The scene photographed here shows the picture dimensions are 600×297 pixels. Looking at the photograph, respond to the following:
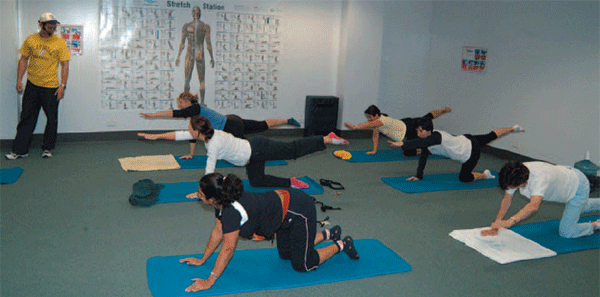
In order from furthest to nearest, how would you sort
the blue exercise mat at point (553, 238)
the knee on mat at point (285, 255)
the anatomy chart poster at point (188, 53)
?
the anatomy chart poster at point (188, 53) < the blue exercise mat at point (553, 238) < the knee on mat at point (285, 255)

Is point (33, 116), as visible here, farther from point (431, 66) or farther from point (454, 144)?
point (431, 66)

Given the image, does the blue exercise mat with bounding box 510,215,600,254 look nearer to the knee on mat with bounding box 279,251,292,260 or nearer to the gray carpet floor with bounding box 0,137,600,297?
the gray carpet floor with bounding box 0,137,600,297

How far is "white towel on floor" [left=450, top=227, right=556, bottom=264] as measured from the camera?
3.75m

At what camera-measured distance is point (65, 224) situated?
3990 mm

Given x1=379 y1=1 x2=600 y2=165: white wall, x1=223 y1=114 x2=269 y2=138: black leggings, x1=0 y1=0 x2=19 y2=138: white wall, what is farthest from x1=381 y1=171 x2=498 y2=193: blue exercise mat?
x1=0 y1=0 x2=19 y2=138: white wall

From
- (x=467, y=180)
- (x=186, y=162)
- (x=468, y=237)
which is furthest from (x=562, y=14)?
(x=186, y=162)

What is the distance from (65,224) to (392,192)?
3.12m

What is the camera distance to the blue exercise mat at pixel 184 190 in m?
4.69

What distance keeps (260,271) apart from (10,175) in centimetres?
325

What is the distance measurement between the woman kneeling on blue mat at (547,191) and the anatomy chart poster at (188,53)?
4617 millimetres

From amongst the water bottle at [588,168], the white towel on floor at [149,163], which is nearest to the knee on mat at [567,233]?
the water bottle at [588,168]

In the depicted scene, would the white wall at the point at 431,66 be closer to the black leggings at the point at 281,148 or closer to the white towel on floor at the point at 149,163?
the white towel on floor at the point at 149,163

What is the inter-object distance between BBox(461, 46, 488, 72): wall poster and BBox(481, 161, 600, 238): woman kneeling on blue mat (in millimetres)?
3576

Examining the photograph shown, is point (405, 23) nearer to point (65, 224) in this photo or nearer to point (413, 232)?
point (413, 232)
